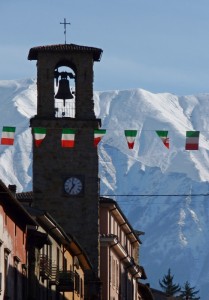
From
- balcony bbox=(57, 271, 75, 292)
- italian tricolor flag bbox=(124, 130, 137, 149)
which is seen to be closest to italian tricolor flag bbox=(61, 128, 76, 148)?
italian tricolor flag bbox=(124, 130, 137, 149)

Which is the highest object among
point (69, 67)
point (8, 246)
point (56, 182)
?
point (69, 67)

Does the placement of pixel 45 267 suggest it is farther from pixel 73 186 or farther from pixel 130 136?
pixel 73 186

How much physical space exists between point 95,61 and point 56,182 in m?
8.19

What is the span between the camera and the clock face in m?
93.7

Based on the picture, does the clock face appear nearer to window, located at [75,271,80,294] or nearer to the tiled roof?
the tiled roof

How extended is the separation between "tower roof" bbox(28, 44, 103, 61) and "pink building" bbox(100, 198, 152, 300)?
9191 millimetres

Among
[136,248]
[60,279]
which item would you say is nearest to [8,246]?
[60,279]

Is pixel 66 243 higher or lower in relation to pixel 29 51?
lower

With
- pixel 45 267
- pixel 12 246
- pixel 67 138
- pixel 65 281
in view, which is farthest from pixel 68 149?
pixel 12 246

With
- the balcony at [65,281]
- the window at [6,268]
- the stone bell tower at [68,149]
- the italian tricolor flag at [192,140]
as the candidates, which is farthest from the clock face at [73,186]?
the window at [6,268]

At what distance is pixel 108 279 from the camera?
313ft

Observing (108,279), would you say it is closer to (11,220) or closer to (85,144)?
(85,144)

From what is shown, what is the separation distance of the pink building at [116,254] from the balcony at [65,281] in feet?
84.4

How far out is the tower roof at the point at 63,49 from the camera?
94000 mm
